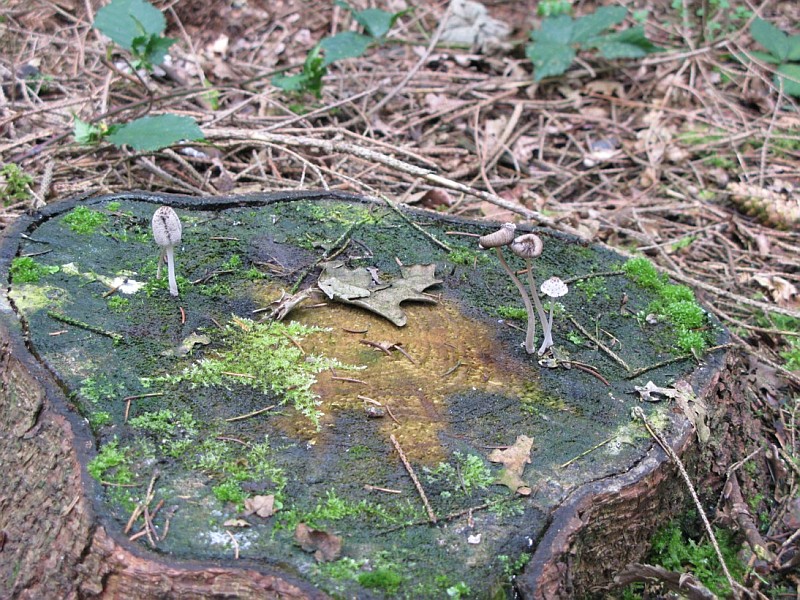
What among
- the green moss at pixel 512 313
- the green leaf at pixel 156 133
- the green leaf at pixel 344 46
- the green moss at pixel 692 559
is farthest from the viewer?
the green leaf at pixel 344 46

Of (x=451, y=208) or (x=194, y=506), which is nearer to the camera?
(x=194, y=506)

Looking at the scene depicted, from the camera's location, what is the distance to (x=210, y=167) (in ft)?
16.9

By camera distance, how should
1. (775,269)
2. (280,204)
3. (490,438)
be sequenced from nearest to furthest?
(490,438) < (280,204) < (775,269)

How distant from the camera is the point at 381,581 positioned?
2.10 metres

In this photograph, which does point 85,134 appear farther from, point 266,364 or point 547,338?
point 547,338

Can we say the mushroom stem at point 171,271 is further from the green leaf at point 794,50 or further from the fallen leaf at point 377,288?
the green leaf at point 794,50

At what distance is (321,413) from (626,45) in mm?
5134

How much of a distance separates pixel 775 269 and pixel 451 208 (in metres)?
2.13

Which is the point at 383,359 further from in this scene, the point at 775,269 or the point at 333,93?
the point at 333,93

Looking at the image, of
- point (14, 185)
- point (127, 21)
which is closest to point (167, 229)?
point (14, 185)

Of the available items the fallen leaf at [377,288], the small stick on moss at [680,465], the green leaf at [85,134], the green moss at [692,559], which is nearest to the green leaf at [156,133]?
the green leaf at [85,134]

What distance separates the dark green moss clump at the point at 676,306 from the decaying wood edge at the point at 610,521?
16cm

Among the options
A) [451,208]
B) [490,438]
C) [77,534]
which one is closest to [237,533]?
[77,534]

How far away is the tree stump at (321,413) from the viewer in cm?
221
